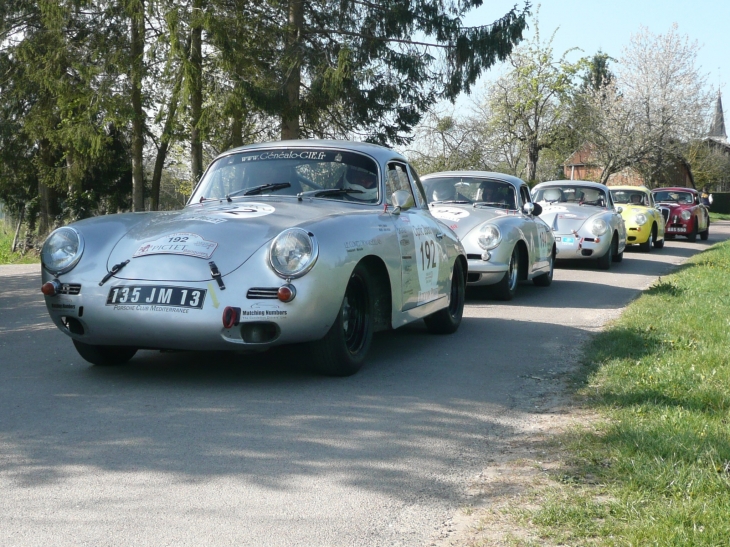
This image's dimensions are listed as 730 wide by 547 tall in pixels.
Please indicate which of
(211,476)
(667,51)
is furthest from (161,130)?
(667,51)

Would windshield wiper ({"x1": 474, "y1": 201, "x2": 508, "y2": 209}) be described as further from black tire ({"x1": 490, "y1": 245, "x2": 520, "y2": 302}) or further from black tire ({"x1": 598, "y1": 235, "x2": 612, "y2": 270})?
black tire ({"x1": 598, "y1": 235, "x2": 612, "y2": 270})

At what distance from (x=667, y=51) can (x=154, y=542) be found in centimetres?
5401

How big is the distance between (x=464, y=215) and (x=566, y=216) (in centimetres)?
512

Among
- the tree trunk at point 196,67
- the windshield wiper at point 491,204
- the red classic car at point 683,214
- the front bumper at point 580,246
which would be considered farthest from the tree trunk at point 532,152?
the windshield wiper at point 491,204

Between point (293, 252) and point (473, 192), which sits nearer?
point (293, 252)

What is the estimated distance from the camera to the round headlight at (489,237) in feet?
35.2

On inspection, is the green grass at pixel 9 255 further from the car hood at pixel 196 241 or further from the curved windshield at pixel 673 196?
the car hood at pixel 196 241

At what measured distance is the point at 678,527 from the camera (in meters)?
3.21

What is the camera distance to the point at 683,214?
1033 inches

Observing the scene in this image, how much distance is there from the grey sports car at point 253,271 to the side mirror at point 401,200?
0.04 ft

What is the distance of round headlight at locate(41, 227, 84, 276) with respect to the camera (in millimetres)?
5723

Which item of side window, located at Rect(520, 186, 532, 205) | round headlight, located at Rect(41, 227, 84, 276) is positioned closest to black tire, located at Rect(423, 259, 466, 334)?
round headlight, located at Rect(41, 227, 84, 276)

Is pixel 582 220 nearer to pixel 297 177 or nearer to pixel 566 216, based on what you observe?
pixel 566 216

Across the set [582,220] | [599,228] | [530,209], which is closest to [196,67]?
[582,220]
